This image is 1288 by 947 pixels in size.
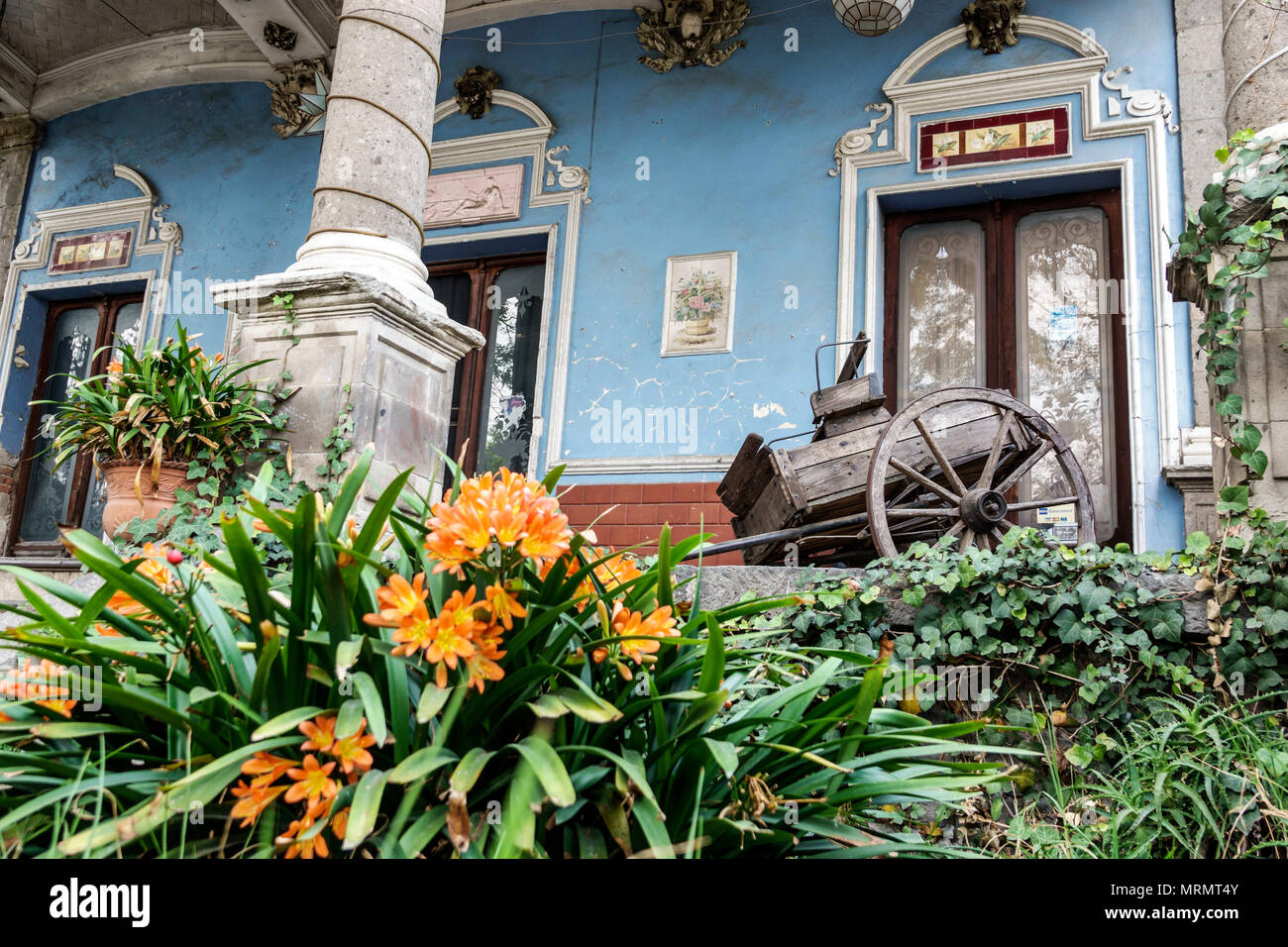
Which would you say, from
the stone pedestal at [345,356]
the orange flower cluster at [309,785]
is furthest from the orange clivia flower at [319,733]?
the stone pedestal at [345,356]

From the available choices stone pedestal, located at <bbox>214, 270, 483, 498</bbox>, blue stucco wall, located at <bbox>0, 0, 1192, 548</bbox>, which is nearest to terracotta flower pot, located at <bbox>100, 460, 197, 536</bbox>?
stone pedestal, located at <bbox>214, 270, 483, 498</bbox>

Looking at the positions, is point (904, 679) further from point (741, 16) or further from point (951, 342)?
point (741, 16)

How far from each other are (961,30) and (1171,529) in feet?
11.5

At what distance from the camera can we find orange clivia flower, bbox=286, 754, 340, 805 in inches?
53.7

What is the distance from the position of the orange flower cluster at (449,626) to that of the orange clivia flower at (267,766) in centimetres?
22

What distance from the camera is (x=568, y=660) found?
1628 millimetres

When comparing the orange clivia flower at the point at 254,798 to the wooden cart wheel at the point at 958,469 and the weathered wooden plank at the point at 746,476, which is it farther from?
the weathered wooden plank at the point at 746,476

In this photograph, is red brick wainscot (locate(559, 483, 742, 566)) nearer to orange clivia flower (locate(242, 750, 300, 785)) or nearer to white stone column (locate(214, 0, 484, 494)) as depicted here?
white stone column (locate(214, 0, 484, 494))

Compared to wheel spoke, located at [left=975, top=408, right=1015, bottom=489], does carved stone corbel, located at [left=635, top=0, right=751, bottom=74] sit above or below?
above

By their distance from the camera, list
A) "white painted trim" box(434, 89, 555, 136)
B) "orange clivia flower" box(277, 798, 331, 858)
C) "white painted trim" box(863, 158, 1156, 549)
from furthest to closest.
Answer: "white painted trim" box(434, 89, 555, 136), "white painted trim" box(863, 158, 1156, 549), "orange clivia flower" box(277, 798, 331, 858)

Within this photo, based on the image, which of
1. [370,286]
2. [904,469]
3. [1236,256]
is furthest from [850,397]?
[370,286]

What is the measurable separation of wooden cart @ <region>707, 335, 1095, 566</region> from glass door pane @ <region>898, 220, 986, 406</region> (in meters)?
1.94

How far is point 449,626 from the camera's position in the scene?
4.67 feet
